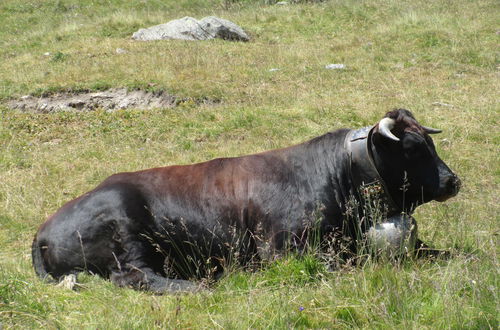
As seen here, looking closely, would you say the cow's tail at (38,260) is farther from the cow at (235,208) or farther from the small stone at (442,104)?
the small stone at (442,104)

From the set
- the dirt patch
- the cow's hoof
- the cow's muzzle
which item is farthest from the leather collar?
the dirt patch

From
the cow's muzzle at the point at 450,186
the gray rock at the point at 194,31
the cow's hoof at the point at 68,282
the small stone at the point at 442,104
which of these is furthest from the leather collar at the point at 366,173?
the gray rock at the point at 194,31

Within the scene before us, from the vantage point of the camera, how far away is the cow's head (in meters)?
5.41

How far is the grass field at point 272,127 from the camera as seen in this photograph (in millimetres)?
4039

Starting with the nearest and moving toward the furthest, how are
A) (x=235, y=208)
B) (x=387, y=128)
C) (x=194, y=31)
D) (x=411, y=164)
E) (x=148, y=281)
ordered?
(x=148, y=281) < (x=387, y=128) < (x=411, y=164) < (x=235, y=208) < (x=194, y=31)

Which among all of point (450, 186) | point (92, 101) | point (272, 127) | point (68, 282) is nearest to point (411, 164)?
Result: point (450, 186)

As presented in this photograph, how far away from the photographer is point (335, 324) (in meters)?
3.88

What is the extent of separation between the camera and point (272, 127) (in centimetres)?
1000

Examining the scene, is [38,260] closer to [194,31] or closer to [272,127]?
[272,127]

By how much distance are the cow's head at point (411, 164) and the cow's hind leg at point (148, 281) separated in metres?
2.03

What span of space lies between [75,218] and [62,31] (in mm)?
15542

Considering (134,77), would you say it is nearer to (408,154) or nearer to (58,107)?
(58,107)

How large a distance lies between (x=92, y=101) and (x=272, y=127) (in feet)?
15.0

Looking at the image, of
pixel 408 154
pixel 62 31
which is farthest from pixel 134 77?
pixel 408 154
